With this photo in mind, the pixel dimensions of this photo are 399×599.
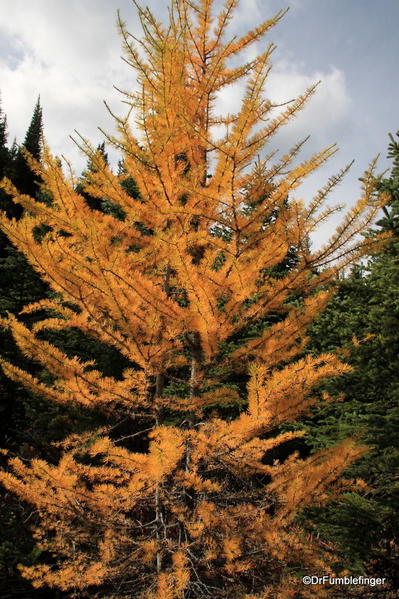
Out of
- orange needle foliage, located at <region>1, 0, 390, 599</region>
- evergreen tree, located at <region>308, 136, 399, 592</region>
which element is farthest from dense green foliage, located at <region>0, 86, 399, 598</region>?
orange needle foliage, located at <region>1, 0, 390, 599</region>

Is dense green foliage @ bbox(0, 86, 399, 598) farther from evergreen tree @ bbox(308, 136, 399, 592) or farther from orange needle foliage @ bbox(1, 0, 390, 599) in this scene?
orange needle foliage @ bbox(1, 0, 390, 599)

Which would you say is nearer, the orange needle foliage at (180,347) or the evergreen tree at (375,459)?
the orange needle foliage at (180,347)

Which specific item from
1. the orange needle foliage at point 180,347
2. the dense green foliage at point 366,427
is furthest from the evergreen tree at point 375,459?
the orange needle foliage at point 180,347

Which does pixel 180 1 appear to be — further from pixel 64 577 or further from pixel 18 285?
pixel 18 285

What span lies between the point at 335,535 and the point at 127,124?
14.6 ft

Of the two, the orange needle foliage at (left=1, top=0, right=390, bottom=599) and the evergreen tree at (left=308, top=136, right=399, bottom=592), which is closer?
the orange needle foliage at (left=1, top=0, right=390, bottom=599)

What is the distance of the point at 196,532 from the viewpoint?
246 centimetres

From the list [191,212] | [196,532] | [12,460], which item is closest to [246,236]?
[191,212]

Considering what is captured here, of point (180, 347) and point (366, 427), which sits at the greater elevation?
point (180, 347)

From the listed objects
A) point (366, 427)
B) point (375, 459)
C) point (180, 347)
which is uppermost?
point (180, 347)

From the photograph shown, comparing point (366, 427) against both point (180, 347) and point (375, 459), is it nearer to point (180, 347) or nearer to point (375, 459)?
point (375, 459)

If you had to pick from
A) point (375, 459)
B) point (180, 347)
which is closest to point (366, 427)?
point (375, 459)

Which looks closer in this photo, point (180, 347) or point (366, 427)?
point (180, 347)

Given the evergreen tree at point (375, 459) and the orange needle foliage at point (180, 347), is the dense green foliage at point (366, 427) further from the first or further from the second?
the orange needle foliage at point (180, 347)
